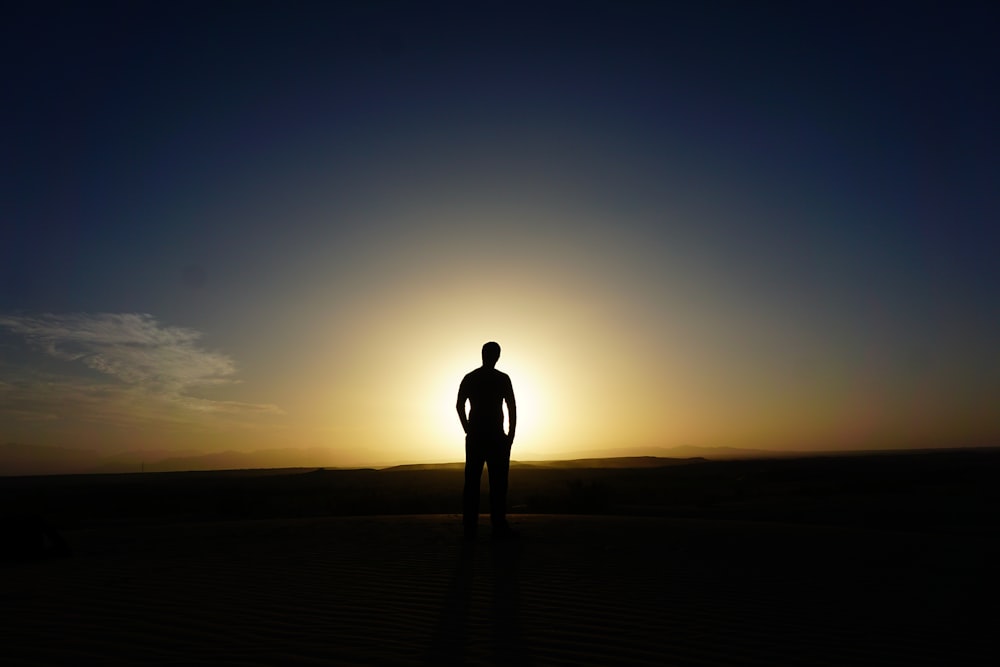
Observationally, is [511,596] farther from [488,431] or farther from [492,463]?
[488,431]

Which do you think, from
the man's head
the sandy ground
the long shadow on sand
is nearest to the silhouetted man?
the man's head

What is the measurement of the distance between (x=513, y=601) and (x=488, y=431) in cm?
312

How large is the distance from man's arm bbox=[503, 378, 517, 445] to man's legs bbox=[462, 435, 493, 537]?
0.35m

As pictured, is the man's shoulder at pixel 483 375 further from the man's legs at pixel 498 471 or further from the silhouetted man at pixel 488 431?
the man's legs at pixel 498 471

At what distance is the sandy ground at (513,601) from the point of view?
14.7ft

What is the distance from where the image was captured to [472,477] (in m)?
8.76

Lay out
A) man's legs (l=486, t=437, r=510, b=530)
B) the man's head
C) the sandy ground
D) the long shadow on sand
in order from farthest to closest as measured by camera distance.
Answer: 1. the man's head
2. man's legs (l=486, t=437, r=510, b=530)
3. the sandy ground
4. the long shadow on sand

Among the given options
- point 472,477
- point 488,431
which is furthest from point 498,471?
point 488,431

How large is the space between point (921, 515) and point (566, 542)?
11179 mm

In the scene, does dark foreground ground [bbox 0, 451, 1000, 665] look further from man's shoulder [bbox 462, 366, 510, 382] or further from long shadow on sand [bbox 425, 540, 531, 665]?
man's shoulder [bbox 462, 366, 510, 382]

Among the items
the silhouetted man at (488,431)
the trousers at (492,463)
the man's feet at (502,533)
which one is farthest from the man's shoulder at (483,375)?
the man's feet at (502,533)

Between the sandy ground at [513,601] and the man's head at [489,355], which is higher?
the man's head at [489,355]

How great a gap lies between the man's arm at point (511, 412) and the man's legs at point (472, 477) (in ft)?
1.14

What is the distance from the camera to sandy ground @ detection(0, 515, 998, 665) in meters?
4.47
